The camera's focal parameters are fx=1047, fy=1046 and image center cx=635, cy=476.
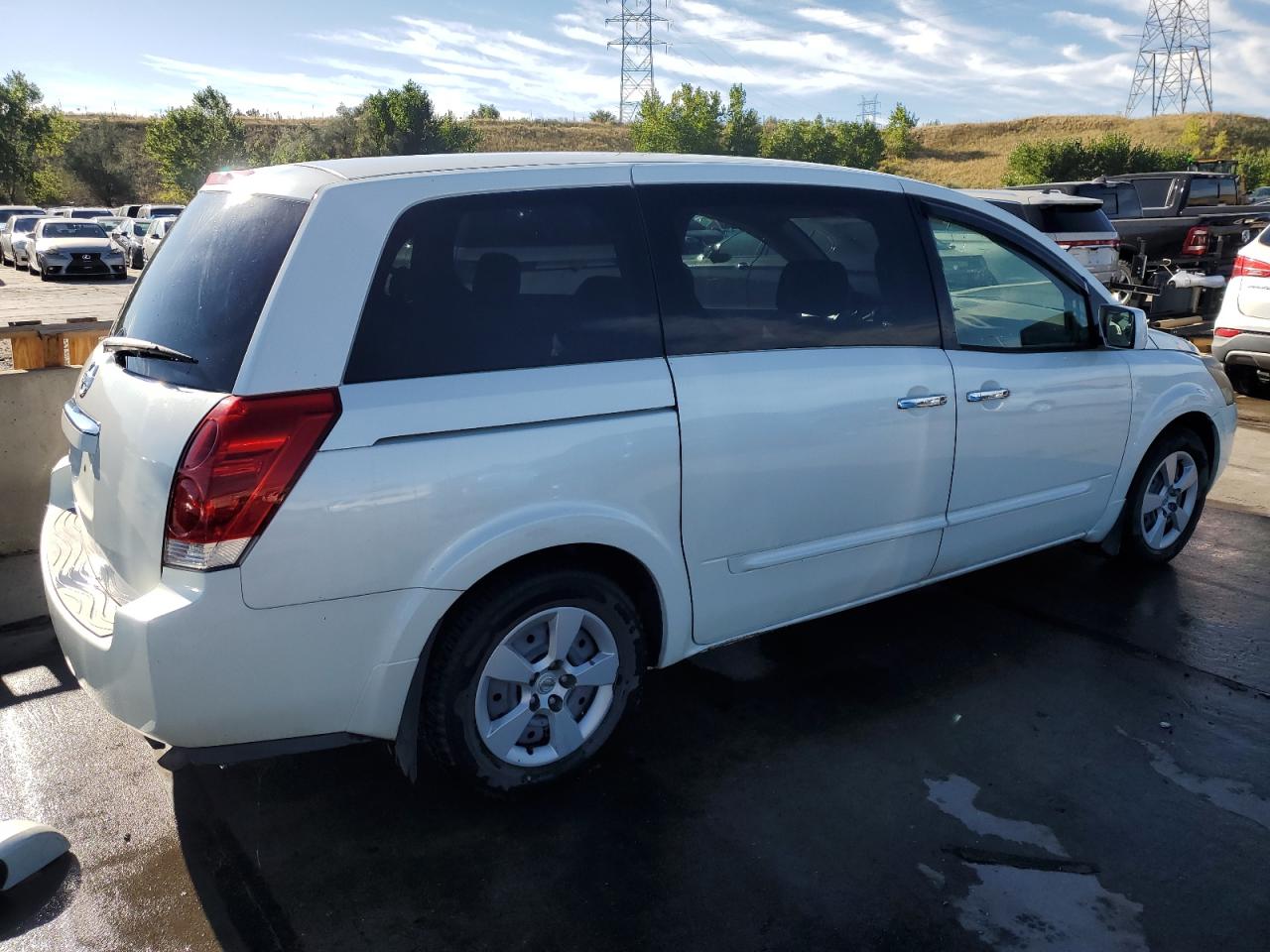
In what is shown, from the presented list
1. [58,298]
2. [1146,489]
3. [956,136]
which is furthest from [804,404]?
[956,136]

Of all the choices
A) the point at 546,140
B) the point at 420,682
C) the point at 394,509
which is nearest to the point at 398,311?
the point at 394,509

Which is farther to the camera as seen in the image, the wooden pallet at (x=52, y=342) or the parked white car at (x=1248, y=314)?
the parked white car at (x=1248, y=314)

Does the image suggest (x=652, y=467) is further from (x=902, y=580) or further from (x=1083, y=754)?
(x=1083, y=754)

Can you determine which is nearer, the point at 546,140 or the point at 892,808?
the point at 892,808

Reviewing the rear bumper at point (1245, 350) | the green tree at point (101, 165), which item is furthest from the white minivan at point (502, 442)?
the green tree at point (101, 165)

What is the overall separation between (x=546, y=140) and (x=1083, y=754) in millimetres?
95110

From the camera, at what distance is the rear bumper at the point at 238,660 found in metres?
2.56

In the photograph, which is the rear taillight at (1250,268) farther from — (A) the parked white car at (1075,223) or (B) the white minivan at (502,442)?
(B) the white minivan at (502,442)

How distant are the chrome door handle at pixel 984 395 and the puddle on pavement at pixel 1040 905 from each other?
1.58 meters

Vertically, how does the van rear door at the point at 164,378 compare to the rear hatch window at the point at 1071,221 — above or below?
below

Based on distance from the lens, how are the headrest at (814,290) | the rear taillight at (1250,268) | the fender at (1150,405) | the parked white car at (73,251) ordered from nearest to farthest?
the headrest at (814,290) → the fender at (1150,405) → the rear taillight at (1250,268) → the parked white car at (73,251)

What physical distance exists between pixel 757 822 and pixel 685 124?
7480 centimetres

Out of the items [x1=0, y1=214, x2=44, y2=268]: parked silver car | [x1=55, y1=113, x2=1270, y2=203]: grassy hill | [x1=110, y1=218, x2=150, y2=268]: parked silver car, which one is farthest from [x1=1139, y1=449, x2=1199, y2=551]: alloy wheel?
[x1=55, y1=113, x2=1270, y2=203]: grassy hill

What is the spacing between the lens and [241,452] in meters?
2.54
